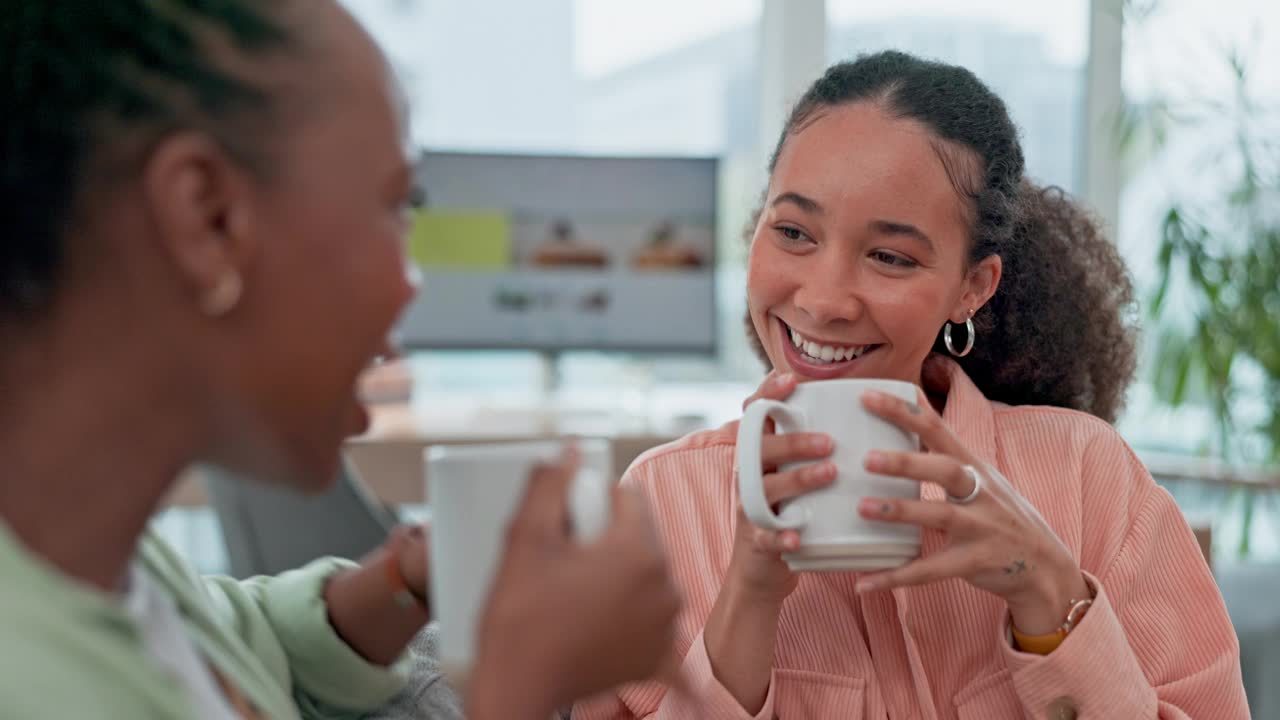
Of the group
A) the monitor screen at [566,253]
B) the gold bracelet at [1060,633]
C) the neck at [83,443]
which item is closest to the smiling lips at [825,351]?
the gold bracelet at [1060,633]

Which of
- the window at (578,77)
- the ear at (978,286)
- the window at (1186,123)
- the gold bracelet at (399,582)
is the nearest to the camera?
the gold bracelet at (399,582)

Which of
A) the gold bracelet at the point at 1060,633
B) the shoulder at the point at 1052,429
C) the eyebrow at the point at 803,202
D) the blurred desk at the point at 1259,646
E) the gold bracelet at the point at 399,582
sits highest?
the eyebrow at the point at 803,202

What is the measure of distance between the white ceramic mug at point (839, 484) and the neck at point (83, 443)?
447 millimetres

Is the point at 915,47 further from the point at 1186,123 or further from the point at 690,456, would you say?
the point at 690,456

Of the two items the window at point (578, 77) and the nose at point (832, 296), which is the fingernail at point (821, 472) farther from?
the window at point (578, 77)

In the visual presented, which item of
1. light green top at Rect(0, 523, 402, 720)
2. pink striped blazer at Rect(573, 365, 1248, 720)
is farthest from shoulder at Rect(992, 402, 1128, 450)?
light green top at Rect(0, 523, 402, 720)

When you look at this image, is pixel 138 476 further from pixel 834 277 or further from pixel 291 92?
pixel 834 277

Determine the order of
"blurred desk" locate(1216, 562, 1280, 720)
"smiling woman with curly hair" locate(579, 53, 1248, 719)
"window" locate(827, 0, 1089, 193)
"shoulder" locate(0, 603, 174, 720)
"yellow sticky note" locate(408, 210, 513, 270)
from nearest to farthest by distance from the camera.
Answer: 1. "shoulder" locate(0, 603, 174, 720)
2. "smiling woman with curly hair" locate(579, 53, 1248, 719)
3. "blurred desk" locate(1216, 562, 1280, 720)
4. "yellow sticky note" locate(408, 210, 513, 270)
5. "window" locate(827, 0, 1089, 193)

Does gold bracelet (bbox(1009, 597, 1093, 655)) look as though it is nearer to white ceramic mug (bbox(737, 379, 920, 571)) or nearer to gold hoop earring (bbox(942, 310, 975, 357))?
white ceramic mug (bbox(737, 379, 920, 571))

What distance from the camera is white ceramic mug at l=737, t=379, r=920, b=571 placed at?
0.93 meters

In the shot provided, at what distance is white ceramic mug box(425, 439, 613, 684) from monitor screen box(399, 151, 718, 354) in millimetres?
2592

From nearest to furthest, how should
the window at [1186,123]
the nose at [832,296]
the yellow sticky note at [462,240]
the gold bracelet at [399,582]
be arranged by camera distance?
the gold bracelet at [399,582] → the nose at [832,296] → the yellow sticky note at [462,240] → the window at [1186,123]

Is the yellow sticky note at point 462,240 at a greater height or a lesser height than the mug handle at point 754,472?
lesser

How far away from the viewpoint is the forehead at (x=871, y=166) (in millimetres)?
1244
